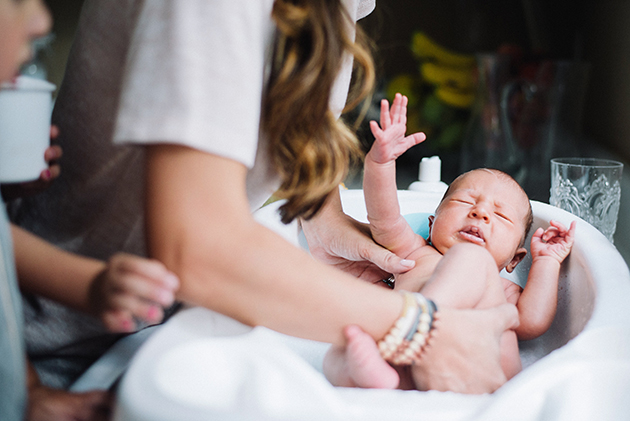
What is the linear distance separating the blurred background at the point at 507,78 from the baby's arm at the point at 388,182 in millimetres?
572

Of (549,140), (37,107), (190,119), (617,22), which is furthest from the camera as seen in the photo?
(549,140)

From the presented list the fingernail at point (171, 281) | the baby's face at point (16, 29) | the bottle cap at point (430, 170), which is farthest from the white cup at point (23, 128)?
the bottle cap at point (430, 170)

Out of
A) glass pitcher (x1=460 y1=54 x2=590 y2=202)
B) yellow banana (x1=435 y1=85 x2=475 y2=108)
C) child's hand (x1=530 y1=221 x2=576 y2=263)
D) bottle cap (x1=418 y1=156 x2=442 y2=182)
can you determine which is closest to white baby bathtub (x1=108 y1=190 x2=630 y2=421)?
child's hand (x1=530 y1=221 x2=576 y2=263)

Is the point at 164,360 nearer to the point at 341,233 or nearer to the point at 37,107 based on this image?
the point at 37,107

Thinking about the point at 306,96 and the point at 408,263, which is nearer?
the point at 306,96

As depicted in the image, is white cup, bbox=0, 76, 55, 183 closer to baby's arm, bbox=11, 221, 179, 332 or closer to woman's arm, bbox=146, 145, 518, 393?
baby's arm, bbox=11, 221, 179, 332

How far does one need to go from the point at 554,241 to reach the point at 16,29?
69 cm

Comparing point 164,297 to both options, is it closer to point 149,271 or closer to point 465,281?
point 149,271

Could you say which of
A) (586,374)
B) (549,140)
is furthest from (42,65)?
(586,374)

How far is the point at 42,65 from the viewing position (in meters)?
1.78

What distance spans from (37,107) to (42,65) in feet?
5.09

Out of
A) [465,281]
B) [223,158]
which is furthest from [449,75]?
[223,158]

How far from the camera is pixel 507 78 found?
1.52 metres

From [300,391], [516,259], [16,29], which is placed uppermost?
[16,29]
